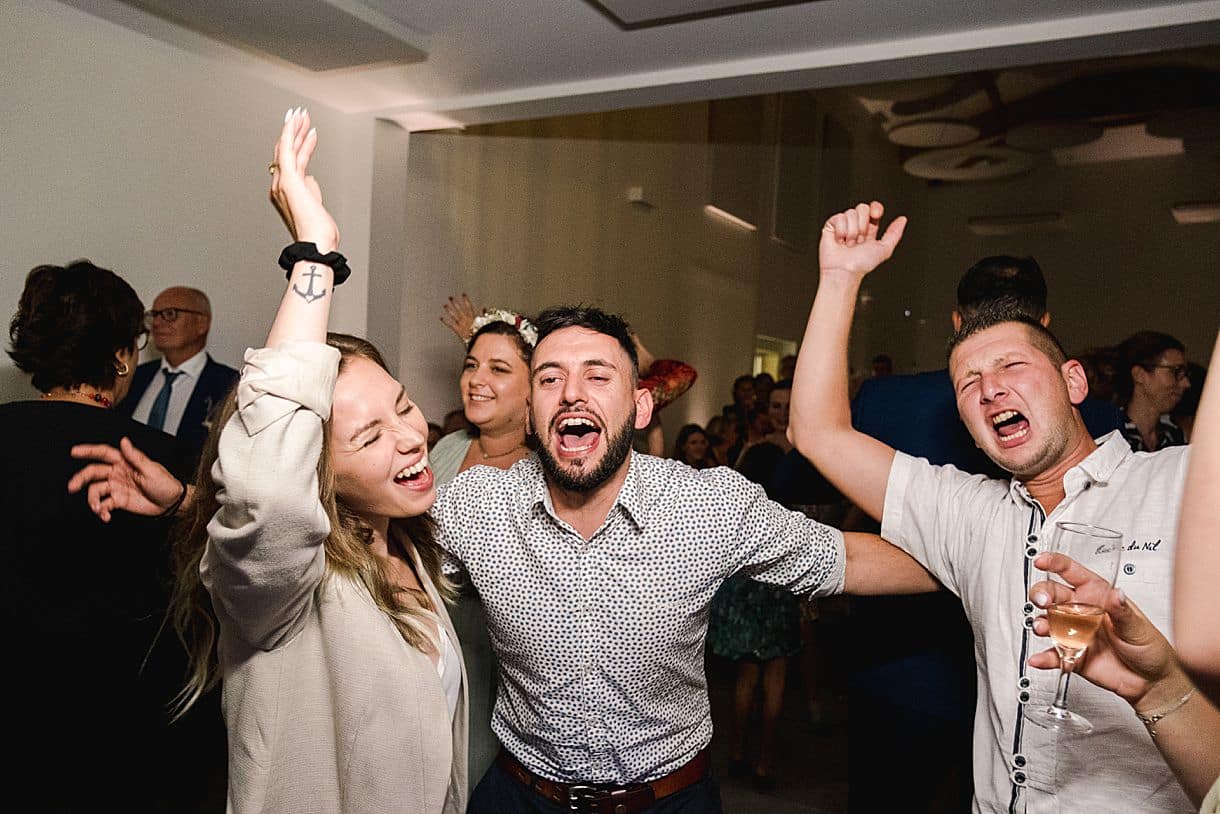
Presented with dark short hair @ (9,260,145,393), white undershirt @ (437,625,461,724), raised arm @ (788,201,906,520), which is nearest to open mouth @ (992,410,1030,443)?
raised arm @ (788,201,906,520)

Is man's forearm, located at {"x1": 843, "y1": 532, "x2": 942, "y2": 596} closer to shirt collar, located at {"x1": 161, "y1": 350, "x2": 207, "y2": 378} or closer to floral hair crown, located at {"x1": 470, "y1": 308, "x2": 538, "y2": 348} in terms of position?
floral hair crown, located at {"x1": 470, "y1": 308, "x2": 538, "y2": 348}

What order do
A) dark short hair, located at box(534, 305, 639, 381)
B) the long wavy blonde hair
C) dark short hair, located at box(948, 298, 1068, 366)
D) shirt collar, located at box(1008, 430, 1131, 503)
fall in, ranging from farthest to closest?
dark short hair, located at box(534, 305, 639, 381) → dark short hair, located at box(948, 298, 1068, 366) → shirt collar, located at box(1008, 430, 1131, 503) → the long wavy blonde hair

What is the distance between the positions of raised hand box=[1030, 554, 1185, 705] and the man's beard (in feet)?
2.76

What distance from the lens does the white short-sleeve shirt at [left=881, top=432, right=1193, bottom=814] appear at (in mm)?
1538

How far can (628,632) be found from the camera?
1.74 m

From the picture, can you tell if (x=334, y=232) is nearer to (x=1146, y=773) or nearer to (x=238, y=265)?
(x=1146, y=773)

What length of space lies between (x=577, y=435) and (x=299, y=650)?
677 millimetres

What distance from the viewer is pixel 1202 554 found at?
2.84 feet

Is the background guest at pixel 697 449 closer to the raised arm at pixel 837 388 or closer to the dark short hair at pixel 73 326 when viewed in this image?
the raised arm at pixel 837 388

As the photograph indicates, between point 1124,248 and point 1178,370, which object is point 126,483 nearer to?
point 1178,370

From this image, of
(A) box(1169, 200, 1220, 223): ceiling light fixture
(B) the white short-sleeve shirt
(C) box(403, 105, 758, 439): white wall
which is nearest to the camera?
(B) the white short-sleeve shirt

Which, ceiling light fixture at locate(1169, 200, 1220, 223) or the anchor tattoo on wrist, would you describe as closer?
the anchor tattoo on wrist

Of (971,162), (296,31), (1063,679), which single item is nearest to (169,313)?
(296,31)

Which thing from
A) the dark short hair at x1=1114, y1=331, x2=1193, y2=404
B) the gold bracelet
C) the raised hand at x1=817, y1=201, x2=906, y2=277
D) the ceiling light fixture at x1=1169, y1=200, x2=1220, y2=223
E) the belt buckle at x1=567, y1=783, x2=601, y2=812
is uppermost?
the ceiling light fixture at x1=1169, y1=200, x2=1220, y2=223
